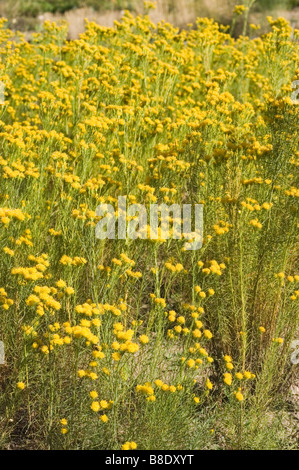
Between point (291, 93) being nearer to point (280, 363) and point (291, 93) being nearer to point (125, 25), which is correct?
point (280, 363)

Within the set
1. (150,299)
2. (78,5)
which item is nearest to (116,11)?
(78,5)

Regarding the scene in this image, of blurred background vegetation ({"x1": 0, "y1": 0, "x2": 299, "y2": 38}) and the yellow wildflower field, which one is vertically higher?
blurred background vegetation ({"x1": 0, "y1": 0, "x2": 299, "y2": 38})

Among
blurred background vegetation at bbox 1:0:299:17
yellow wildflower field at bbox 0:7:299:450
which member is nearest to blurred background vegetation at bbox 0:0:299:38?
blurred background vegetation at bbox 1:0:299:17

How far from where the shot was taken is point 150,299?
9.49ft

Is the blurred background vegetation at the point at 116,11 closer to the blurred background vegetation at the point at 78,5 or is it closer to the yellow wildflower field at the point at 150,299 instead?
the blurred background vegetation at the point at 78,5

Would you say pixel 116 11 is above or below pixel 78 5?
below

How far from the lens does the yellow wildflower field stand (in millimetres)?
2359

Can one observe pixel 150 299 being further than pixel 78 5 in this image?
No

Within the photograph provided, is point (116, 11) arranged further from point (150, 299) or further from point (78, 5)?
point (150, 299)

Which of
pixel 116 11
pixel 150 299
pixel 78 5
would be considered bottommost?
pixel 150 299

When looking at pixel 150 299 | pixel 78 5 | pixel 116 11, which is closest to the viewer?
pixel 150 299

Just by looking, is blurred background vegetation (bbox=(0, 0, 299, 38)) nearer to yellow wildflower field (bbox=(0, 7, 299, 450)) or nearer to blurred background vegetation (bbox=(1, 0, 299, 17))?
blurred background vegetation (bbox=(1, 0, 299, 17))
